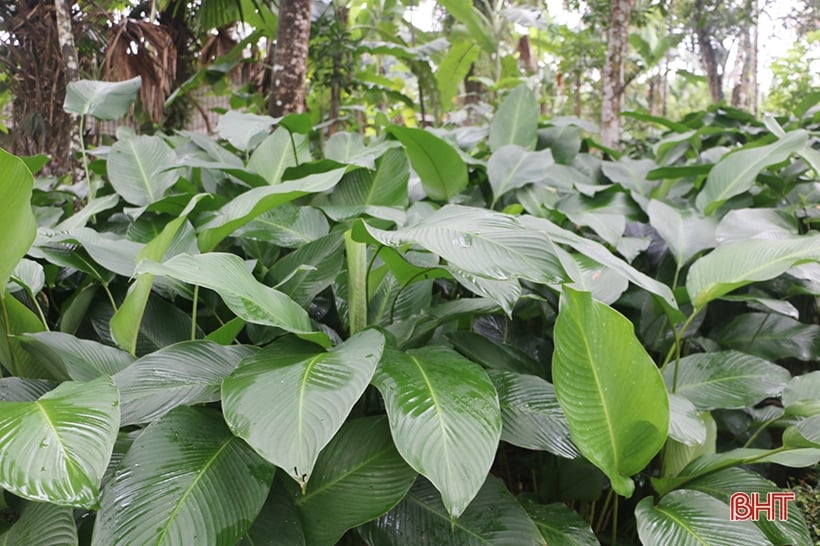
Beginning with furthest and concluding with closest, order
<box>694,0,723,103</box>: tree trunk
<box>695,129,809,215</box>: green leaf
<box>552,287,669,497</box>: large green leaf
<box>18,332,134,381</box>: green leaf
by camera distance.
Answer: <box>694,0,723,103</box>: tree trunk
<box>695,129,809,215</box>: green leaf
<box>18,332,134,381</box>: green leaf
<box>552,287,669,497</box>: large green leaf

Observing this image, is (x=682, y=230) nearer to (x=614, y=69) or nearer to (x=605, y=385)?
(x=605, y=385)

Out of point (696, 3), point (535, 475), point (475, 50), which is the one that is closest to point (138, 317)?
point (535, 475)

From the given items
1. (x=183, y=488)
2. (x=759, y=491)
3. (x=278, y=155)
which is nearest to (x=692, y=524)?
(x=759, y=491)

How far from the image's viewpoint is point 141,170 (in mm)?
1773

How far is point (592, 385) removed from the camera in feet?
3.05

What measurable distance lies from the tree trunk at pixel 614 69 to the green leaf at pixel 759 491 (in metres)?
2.29

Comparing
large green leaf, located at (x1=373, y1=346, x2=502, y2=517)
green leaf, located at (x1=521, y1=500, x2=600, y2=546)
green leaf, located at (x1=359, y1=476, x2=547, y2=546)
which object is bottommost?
green leaf, located at (x1=521, y1=500, x2=600, y2=546)

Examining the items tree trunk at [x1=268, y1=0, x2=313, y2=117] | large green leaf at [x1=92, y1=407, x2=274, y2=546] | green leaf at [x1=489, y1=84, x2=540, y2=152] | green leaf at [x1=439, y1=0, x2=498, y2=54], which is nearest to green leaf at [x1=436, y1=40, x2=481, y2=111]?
green leaf at [x1=439, y1=0, x2=498, y2=54]

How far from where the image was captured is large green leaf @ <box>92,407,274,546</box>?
2.57ft

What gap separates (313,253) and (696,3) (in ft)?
19.0

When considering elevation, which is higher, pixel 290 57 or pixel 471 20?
pixel 471 20

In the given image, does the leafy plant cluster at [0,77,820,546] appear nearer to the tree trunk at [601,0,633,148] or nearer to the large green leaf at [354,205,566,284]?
the large green leaf at [354,205,566,284]

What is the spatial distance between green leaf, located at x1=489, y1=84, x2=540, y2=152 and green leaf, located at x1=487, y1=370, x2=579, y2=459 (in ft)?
4.54

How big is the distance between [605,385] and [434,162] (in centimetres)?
97
